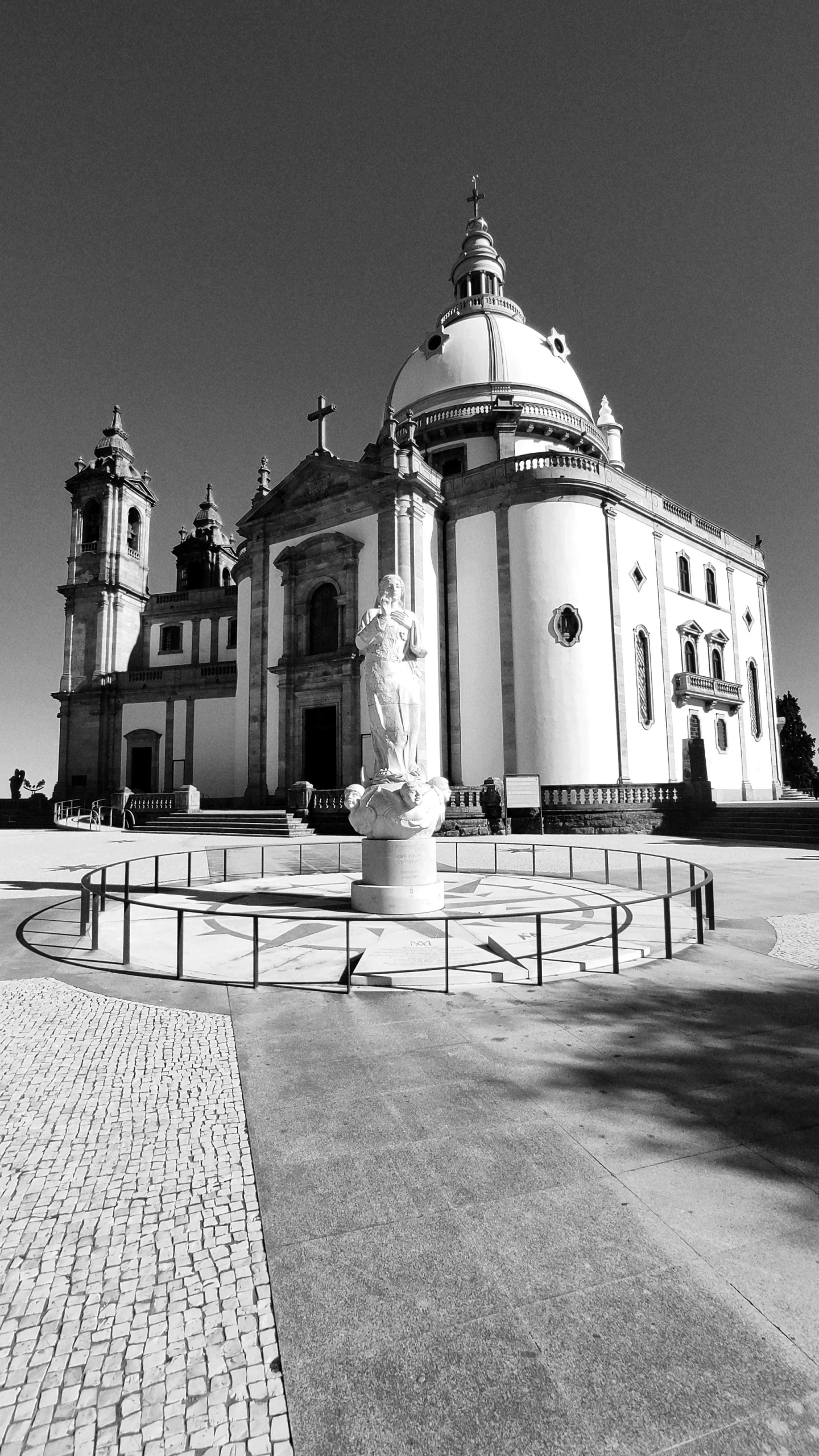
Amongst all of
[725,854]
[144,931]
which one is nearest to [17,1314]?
[144,931]

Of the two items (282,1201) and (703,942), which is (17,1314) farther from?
(703,942)

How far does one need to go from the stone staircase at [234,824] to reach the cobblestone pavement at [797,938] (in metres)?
15.8

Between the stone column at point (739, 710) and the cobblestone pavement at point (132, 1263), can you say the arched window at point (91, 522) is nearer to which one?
the stone column at point (739, 710)

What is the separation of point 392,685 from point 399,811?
6.03 feet

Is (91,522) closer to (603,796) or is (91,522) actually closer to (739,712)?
(603,796)

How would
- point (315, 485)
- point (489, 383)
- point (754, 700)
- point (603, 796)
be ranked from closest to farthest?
point (603, 796), point (315, 485), point (489, 383), point (754, 700)

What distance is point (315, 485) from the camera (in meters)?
28.0

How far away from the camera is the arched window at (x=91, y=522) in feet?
123

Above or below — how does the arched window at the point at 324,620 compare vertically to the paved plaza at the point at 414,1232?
above

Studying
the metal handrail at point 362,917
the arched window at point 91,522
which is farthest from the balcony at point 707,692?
the arched window at point 91,522

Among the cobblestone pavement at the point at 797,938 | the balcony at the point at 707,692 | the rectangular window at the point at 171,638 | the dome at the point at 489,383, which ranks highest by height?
the dome at the point at 489,383

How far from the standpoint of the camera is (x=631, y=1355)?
194cm

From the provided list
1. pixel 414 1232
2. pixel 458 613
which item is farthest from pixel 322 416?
pixel 414 1232

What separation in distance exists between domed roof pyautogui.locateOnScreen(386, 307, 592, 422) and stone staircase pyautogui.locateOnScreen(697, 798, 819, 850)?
21177 mm
